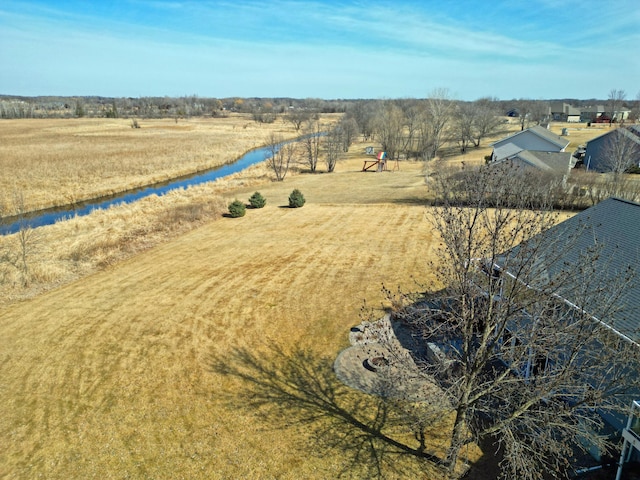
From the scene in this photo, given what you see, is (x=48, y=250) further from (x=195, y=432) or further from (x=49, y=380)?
(x=195, y=432)

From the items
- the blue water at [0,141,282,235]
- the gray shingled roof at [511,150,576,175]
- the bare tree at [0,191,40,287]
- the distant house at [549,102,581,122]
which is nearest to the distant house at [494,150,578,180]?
the gray shingled roof at [511,150,576,175]

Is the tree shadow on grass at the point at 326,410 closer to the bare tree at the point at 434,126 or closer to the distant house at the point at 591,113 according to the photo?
the bare tree at the point at 434,126

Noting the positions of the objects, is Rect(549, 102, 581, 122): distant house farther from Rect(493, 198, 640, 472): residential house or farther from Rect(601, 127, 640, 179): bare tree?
Rect(493, 198, 640, 472): residential house

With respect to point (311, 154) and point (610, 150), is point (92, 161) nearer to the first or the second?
point (311, 154)

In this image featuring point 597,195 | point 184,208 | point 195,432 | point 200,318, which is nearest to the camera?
point 195,432

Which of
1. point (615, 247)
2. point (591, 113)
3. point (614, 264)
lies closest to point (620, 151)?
point (614, 264)

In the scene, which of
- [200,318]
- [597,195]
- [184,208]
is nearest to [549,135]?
[597,195]
